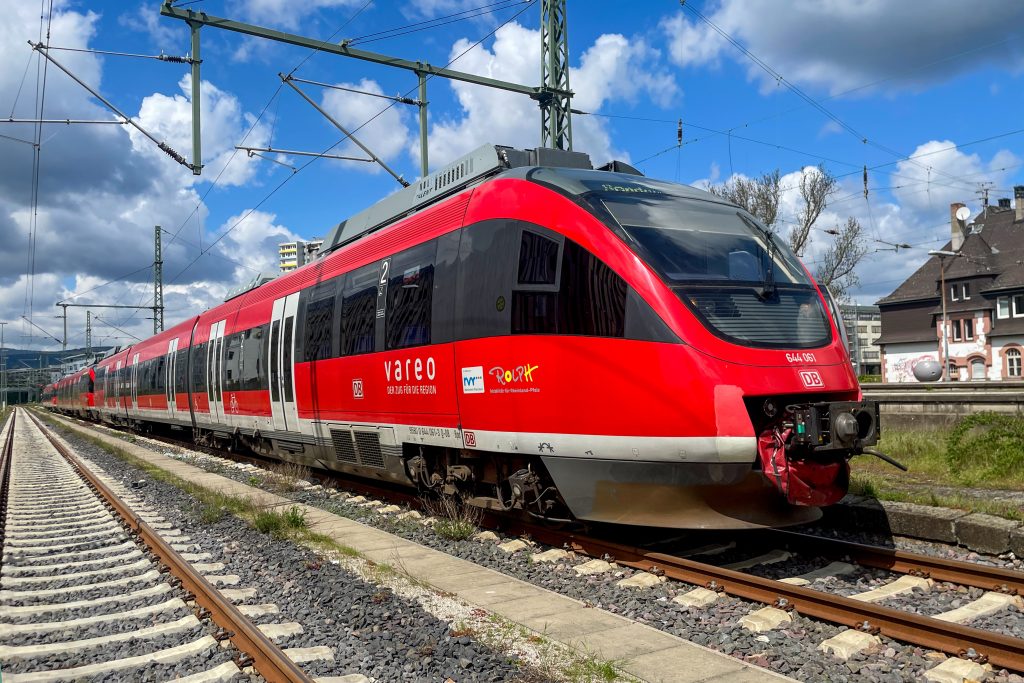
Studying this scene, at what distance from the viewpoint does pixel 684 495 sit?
6094 millimetres

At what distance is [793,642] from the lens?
15.9 feet

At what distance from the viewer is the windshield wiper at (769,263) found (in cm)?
668

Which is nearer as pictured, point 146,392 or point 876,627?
point 876,627

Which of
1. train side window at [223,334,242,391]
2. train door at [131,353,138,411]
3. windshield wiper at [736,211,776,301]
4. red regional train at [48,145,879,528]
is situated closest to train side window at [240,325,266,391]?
train side window at [223,334,242,391]

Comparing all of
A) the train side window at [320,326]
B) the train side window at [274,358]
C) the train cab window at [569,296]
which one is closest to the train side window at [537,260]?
the train cab window at [569,296]

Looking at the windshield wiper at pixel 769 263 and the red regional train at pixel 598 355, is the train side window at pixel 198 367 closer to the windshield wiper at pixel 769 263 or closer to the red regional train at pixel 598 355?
the red regional train at pixel 598 355

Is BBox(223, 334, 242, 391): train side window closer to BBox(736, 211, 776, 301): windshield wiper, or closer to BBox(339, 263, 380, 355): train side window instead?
BBox(339, 263, 380, 355): train side window

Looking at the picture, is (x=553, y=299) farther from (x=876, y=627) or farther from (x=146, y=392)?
(x=146, y=392)

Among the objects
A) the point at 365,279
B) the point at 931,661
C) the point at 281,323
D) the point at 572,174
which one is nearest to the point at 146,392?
the point at 281,323

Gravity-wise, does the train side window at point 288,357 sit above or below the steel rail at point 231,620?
above

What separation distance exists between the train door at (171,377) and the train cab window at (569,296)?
17.4 m

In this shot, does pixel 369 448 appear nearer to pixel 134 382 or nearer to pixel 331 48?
pixel 331 48

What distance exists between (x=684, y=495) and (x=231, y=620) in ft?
10.8

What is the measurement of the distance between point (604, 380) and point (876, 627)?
2.51m
